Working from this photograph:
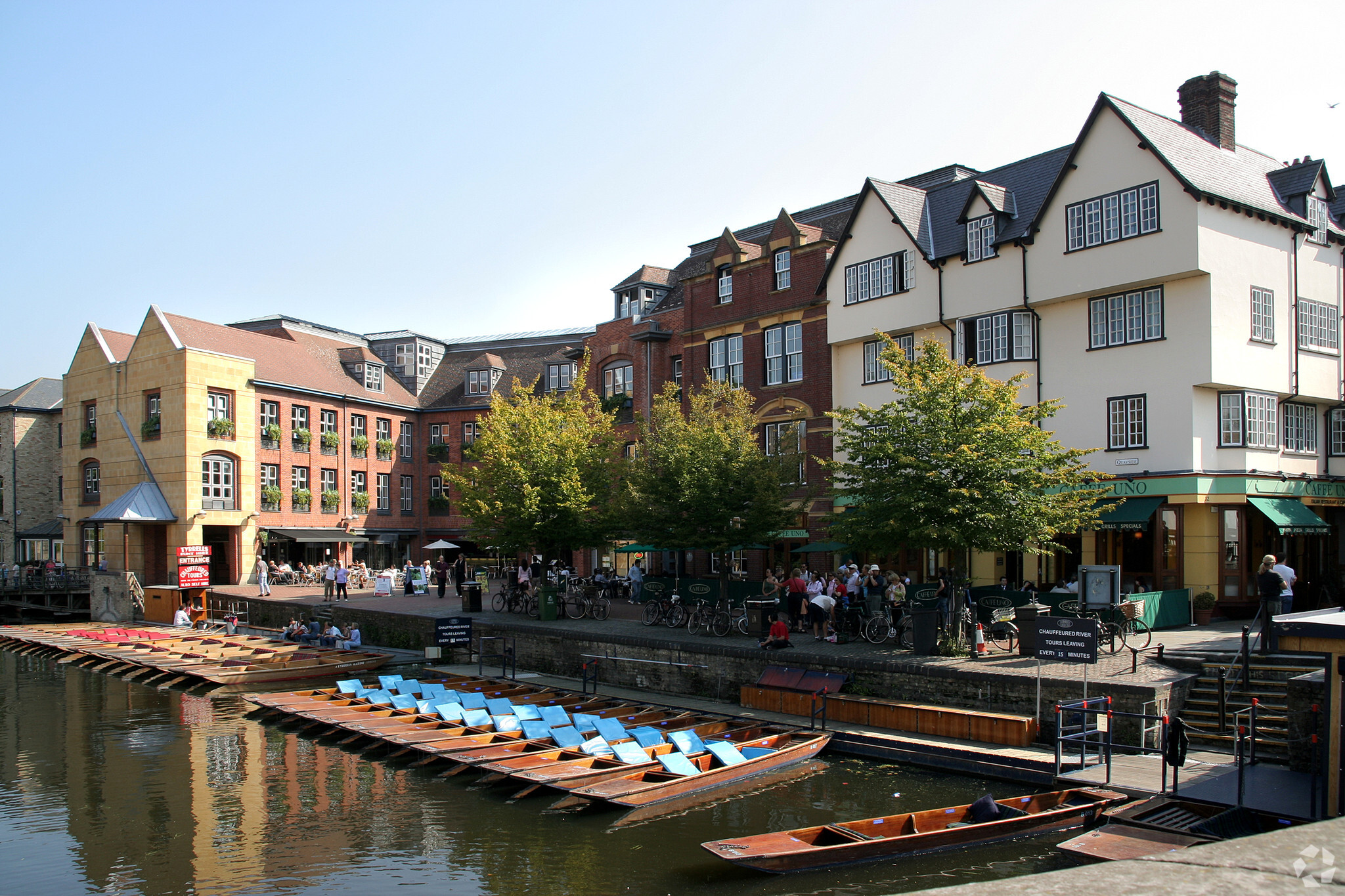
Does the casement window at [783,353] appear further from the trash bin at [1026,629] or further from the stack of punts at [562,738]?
the trash bin at [1026,629]

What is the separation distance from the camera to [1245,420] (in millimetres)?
24594

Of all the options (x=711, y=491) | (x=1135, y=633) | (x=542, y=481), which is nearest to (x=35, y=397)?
(x=542, y=481)

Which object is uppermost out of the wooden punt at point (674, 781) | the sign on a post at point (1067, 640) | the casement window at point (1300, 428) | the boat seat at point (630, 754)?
the casement window at point (1300, 428)

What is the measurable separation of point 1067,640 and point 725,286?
76.5ft

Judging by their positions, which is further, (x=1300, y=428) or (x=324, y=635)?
(x=324, y=635)

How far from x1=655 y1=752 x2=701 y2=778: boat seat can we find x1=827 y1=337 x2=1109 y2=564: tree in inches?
284

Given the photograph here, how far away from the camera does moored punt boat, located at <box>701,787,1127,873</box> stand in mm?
11914

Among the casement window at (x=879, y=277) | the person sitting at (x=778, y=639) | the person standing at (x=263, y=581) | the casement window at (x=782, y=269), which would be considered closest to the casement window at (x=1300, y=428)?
the casement window at (x=879, y=277)

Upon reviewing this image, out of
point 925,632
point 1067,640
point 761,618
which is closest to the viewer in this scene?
point 1067,640

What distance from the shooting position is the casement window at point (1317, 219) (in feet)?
86.8

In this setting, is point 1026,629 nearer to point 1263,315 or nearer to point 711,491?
point 711,491

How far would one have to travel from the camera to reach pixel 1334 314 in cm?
2692

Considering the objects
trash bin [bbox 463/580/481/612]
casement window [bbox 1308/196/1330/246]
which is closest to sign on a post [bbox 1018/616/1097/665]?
casement window [bbox 1308/196/1330/246]

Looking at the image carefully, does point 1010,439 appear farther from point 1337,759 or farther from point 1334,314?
point 1334,314
